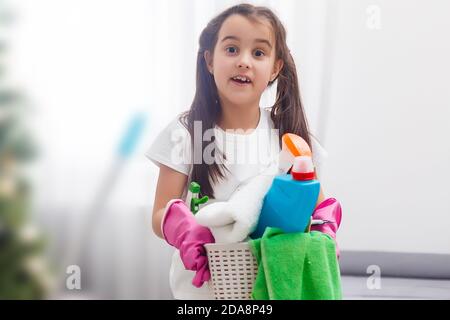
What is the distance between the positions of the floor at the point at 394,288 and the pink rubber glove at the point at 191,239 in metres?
0.58

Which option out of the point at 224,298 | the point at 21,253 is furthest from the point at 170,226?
the point at 21,253

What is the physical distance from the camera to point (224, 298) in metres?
0.74

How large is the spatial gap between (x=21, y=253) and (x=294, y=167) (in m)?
0.54

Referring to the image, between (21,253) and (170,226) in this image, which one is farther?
(21,253)

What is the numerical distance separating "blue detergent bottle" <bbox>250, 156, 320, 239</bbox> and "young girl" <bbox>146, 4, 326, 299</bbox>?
23 centimetres

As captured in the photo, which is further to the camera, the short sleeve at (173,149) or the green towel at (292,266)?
the short sleeve at (173,149)

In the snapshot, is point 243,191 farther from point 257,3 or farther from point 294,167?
point 257,3

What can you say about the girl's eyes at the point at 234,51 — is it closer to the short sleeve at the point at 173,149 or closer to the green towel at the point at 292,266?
the short sleeve at the point at 173,149

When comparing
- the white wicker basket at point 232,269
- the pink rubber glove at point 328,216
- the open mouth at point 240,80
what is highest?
the open mouth at point 240,80

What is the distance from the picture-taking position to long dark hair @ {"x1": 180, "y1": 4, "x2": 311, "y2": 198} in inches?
37.4

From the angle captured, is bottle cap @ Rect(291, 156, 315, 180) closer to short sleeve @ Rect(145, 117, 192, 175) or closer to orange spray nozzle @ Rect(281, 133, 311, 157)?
orange spray nozzle @ Rect(281, 133, 311, 157)

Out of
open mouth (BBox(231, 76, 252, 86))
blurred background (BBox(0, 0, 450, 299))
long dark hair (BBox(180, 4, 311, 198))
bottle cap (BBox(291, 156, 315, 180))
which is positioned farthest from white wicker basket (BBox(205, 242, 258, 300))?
blurred background (BBox(0, 0, 450, 299))

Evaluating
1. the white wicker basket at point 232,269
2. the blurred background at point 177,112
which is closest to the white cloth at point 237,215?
the white wicker basket at point 232,269

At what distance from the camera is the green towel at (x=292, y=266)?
70 cm
